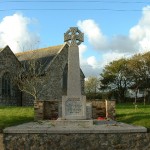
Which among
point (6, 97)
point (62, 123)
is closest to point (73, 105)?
point (62, 123)

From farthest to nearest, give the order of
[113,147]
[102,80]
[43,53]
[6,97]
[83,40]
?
[102,80] → [43,53] → [6,97] → [83,40] → [113,147]

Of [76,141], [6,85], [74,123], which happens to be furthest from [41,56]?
[76,141]

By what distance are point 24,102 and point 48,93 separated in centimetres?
300

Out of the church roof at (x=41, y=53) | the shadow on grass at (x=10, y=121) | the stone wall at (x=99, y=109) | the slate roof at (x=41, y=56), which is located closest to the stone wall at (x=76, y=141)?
the shadow on grass at (x=10, y=121)

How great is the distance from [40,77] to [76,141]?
3096 centimetres

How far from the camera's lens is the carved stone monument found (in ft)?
51.0

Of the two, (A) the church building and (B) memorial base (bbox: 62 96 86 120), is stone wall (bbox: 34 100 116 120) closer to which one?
(B) memorial base (bbox: 62 96 86 120)

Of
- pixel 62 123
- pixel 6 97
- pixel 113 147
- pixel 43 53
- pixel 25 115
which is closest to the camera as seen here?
pixel 113 147

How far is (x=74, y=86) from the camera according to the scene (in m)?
16.1

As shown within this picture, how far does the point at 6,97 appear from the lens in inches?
1630

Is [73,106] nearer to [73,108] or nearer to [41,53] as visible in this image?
[73,108]

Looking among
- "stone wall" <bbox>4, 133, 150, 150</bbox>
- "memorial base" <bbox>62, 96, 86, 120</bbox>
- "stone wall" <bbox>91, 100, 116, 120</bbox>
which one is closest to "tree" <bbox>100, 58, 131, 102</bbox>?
"stone wall" <bbox>91, 100, 116, 120</bbox>

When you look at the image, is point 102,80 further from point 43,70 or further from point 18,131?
point 18,131

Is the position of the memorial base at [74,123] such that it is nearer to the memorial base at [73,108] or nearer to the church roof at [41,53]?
the memorial base at [73,108]
